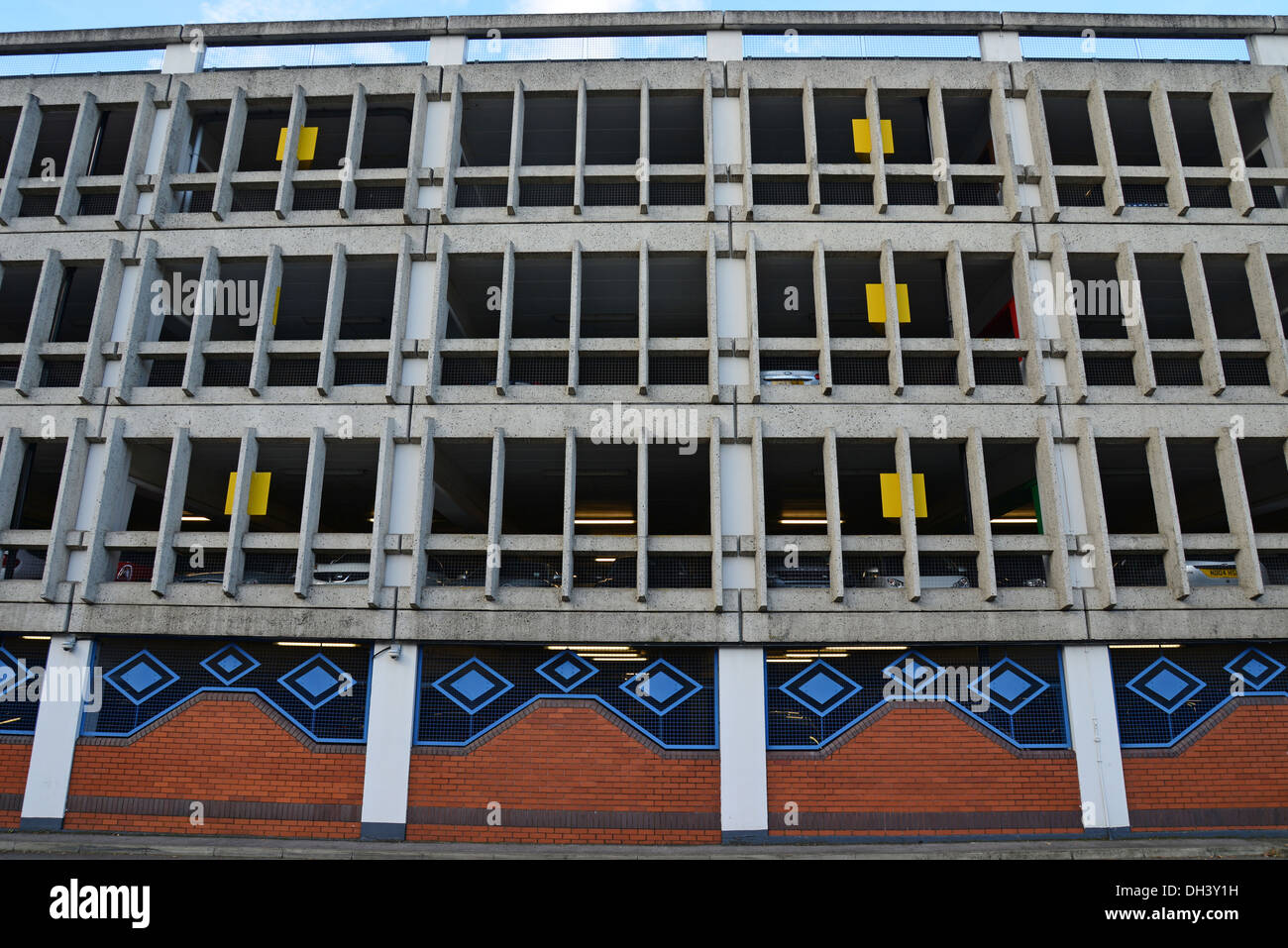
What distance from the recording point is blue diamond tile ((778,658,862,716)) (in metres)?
14.2

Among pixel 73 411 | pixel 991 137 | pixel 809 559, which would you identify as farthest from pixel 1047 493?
pixel 73 411

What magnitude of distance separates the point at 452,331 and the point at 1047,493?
12848 millimetres

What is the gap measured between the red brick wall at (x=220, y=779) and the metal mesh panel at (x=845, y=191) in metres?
14.3

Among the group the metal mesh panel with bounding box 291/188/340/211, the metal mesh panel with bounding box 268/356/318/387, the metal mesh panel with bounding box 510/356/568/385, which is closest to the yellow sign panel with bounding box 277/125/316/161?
the metal mesh panel with bounding box 291/188/340/211

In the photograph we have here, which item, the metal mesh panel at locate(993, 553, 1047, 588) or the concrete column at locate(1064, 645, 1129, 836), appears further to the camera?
the metal mesh panel at locate(993, 553, 1047, 588)

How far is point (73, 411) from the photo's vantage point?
625 inches

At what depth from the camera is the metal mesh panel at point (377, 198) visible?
17312 mm

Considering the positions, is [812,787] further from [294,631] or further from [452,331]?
[452,331]

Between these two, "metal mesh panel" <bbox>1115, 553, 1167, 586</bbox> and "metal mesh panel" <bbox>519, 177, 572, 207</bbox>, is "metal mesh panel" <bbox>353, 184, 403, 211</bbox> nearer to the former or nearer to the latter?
"metal mesh panel" <bbox>519, 177, 572, 207</bbox>

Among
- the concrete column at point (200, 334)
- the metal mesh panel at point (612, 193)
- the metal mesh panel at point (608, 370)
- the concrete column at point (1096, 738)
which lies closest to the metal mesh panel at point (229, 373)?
the concrete column at point (200, 334)

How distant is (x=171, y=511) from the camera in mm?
15094

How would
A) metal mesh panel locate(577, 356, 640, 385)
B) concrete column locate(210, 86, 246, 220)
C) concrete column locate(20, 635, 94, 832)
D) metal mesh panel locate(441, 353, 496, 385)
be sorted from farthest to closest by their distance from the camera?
concrete column locate(210, 86, 246, 220) → metal mesh panel locate(441, 353, 496, 385) → metal mesh panel locate(577, 356, 640, 385) → concrete column locate(20, 635, 94, 832)

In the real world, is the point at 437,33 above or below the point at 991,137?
above

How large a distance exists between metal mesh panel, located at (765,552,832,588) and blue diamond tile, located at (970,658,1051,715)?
321cm
